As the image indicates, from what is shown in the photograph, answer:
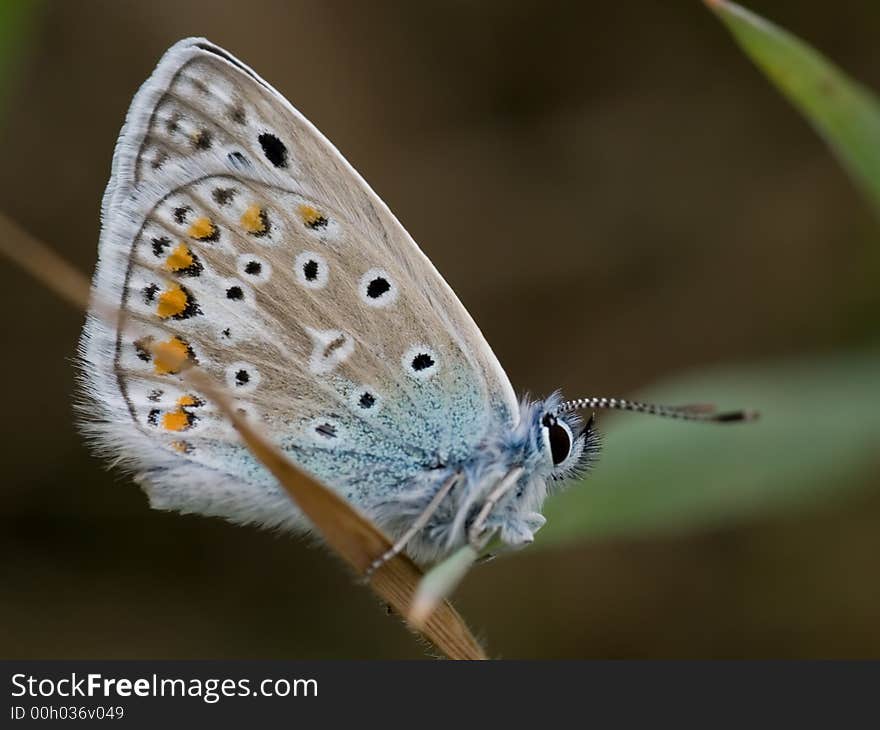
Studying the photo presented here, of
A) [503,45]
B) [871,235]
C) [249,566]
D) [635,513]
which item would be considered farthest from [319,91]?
[635,513]

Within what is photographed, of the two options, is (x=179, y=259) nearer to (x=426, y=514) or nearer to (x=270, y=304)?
(x=270, y=304)

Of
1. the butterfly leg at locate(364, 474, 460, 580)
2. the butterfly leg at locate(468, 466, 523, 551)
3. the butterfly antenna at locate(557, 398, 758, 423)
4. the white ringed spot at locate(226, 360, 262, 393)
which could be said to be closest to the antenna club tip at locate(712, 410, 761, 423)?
the butterfly antenna at locate(557, 398, 758, 423)

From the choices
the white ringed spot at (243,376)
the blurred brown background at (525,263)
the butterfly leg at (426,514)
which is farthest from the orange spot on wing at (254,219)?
the blurred brown background at (525,263)

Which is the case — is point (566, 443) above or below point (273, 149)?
below

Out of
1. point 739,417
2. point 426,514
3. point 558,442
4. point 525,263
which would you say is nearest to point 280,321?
point 426,514

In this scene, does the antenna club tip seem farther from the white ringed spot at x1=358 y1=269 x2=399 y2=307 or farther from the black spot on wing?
the black spot on wing

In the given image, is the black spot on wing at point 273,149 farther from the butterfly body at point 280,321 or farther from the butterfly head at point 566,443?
the butterfly head at point 566,443

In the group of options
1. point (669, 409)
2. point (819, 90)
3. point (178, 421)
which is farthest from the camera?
point (669, 409)
